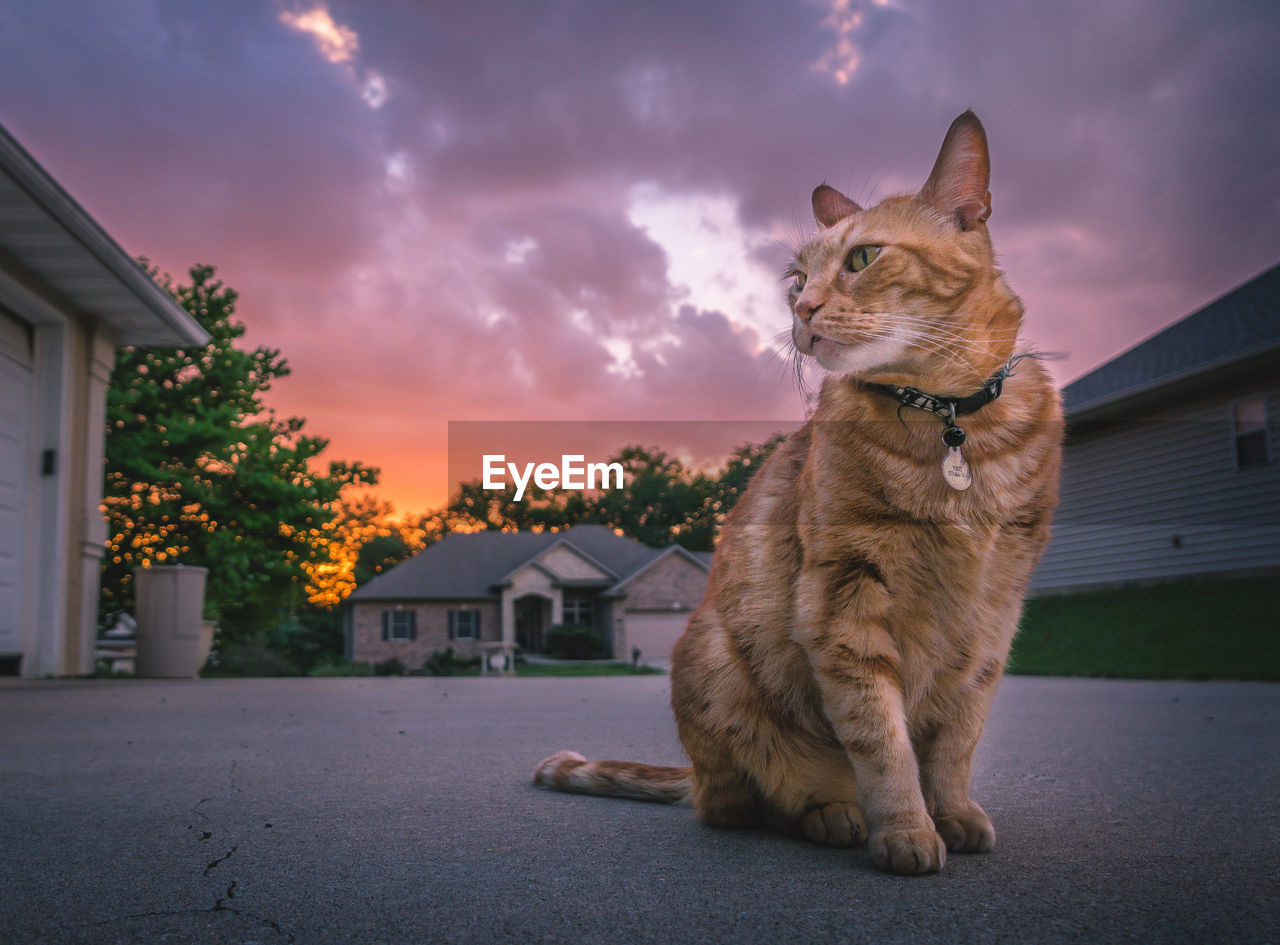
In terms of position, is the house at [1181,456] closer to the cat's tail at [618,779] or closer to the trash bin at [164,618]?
the cat's tail at [618,779]

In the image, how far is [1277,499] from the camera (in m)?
12.6

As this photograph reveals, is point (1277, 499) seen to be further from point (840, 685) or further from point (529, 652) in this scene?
point (529, 652)

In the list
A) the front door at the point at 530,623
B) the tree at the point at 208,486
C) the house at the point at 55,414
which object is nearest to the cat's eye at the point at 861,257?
the house at the point at 55,414

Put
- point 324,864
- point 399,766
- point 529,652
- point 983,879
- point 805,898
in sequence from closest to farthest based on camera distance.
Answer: point 805,898 < point 983,879 < point 324,864 < point 399,766 < point 529,652

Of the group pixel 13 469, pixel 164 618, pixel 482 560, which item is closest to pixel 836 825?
pixel 13 469

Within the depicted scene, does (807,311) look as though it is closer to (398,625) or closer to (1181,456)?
(1181,456)

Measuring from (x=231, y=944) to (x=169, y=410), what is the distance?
17.0 meters

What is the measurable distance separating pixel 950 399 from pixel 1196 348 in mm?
14552

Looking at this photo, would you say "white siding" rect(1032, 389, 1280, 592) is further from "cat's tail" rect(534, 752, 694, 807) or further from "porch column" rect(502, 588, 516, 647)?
"porch column" rect(502, 588, 516, 647)

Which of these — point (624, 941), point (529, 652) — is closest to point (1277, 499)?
point (624, 941)

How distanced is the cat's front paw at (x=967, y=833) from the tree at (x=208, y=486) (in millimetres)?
15329

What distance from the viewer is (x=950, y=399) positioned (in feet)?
6.64

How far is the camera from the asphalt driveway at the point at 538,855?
1497 millimetres

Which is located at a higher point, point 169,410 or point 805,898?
point 169,410
